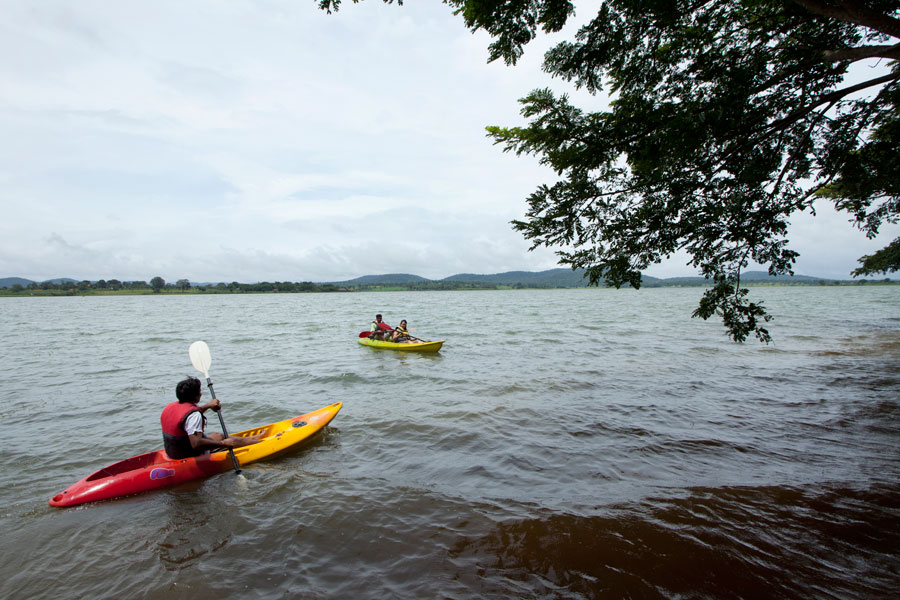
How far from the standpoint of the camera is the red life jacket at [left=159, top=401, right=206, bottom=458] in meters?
7.24

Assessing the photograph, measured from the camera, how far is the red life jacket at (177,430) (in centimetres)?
724

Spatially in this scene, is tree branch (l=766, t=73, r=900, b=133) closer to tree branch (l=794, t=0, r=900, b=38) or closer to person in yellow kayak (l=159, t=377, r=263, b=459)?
tree branch (l=794, t=0, r=900, b=38)

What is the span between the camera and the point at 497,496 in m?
6.05

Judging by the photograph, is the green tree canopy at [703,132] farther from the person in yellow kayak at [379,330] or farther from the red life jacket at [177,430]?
the person in yellow kayak at [379,330]

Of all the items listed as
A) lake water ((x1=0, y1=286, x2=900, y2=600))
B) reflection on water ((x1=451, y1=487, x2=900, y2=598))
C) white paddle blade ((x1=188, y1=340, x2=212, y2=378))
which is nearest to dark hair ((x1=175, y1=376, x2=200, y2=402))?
lake water ((x1=0, y1=286, x2=900, y2=600))

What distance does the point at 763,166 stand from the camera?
640cm

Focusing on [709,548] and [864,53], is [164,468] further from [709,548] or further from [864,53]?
[864,53]

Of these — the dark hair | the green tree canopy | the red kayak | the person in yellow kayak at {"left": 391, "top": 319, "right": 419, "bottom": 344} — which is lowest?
the red kayak

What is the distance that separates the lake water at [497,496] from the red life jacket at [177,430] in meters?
0.62

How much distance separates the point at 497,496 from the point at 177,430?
18.1 feet

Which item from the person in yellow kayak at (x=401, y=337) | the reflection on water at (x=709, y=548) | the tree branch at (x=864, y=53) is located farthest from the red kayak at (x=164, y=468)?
the person in yellow kayak at (x=401, y=337)

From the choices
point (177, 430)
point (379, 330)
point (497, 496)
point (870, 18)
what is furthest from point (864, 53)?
point (379, 330)

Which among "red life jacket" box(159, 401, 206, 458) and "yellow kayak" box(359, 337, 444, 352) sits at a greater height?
"red life jacket" box(159, 401, 206, 458)

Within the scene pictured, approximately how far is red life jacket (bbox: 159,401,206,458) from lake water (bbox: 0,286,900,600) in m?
0.62
